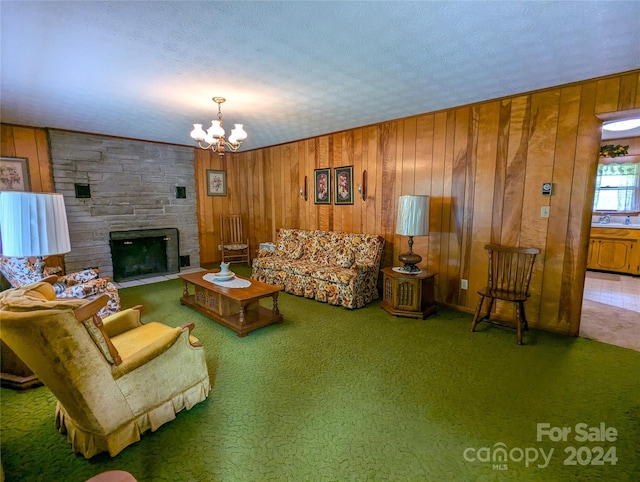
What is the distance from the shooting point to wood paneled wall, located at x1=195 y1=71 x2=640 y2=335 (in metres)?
2.86

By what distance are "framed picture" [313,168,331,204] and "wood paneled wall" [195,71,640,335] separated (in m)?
0.12

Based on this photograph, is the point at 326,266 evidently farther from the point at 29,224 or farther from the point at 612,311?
the point at 612,311

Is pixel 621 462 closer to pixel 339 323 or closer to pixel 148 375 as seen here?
pixel 339 323

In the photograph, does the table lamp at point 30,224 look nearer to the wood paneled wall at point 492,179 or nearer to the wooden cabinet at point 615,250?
the wood paneled wall at point 492,179

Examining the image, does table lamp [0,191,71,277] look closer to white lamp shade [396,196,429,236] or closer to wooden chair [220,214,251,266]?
white lamp shade [396,196,429,236]

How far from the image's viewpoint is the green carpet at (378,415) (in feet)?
5.17

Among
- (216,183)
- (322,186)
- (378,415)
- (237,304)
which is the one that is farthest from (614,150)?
(216,183)

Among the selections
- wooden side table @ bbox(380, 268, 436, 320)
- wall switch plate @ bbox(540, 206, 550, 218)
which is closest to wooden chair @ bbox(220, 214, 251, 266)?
wooden side table @ bbox(380, 268, 436, 320)

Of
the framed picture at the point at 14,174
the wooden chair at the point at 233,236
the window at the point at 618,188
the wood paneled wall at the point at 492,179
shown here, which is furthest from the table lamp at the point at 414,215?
the framed picture at the point at 14,174

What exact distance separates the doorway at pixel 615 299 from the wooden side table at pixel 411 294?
1.48 meters

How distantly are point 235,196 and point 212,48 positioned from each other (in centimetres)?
465

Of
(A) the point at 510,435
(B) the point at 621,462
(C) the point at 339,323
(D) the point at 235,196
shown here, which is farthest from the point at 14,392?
(D) the point at 235,196

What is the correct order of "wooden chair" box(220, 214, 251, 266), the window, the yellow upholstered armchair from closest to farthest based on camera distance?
the yellow upholstered armchair → the window → "wooden chair" box(220, 214, 251, 266)

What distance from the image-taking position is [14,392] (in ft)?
7.18
